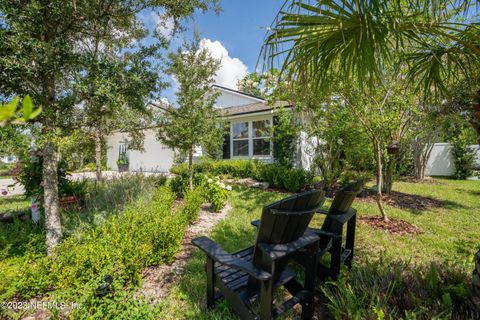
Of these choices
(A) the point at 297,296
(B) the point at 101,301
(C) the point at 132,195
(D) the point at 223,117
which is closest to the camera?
(B) the point at 101,301

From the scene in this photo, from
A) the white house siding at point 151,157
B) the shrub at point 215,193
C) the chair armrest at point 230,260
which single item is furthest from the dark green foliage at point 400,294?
the white house siding at point 151,157

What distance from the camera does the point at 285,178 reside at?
347 inches

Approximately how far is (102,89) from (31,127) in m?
0.97

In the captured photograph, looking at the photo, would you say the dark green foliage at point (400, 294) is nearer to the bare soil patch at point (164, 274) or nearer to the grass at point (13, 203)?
the bare soil patch at point (164, 274)

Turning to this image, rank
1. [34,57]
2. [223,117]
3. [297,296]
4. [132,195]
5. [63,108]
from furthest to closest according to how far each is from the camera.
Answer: [223,117]
[132,195]
[63,108]
[34,57]
[297,296]

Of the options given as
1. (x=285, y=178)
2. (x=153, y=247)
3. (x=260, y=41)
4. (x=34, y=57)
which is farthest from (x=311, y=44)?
(x=285, y=178)

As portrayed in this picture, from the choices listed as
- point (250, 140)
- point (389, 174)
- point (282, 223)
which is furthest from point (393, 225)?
point (250, 140)

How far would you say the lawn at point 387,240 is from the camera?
2.62m

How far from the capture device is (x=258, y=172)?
1012 centimetres

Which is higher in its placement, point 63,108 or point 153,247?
point 63,108

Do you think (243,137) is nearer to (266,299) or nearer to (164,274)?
(164,274)

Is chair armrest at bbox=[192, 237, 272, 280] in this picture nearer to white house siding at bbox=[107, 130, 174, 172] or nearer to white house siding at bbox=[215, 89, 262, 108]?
white house siding at bbox=[215, 89, 262, 108]

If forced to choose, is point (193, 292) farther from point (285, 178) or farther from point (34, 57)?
point (285, 178)

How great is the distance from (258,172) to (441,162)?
12158 mm
